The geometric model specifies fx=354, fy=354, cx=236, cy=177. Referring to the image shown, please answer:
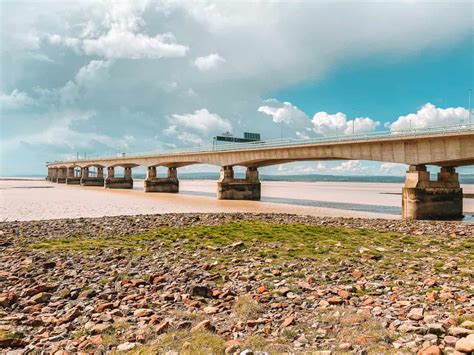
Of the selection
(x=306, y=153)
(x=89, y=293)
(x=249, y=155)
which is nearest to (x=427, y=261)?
(x=89, y=293)

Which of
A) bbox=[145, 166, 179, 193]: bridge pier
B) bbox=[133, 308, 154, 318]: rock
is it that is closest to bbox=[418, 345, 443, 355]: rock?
bbox=[133, 308, 154, 318]: rock

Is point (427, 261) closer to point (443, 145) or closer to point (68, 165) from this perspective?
point (443, 145)

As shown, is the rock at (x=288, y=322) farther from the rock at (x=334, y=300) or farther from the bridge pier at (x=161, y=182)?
the bridge pier at (x=161, y=182)

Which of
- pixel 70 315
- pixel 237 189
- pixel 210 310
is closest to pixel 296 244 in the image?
pixel 210 310

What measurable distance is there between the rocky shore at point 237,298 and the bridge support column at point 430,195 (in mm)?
19381

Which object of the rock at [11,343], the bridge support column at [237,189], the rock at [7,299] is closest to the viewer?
Result: the rock at [11,343]

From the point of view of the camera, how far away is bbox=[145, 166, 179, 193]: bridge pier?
77750mm

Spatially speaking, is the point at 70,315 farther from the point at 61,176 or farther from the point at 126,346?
the point at 61,176

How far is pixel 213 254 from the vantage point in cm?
1208

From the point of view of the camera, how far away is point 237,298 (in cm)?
749

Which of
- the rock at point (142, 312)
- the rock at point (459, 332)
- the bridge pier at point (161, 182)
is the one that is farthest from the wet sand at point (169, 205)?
the rock at point (459, 332)

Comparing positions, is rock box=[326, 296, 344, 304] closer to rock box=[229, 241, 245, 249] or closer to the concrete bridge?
rock box=[229, 241, 245, 249]

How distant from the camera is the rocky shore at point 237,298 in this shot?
217 inches

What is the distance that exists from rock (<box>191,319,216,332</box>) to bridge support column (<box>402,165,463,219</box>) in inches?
1179
